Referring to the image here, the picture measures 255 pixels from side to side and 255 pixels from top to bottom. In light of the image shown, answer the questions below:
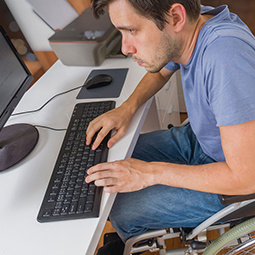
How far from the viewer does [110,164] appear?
706mm

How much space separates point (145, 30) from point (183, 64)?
20 cm

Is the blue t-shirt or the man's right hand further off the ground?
the blue t-shirt

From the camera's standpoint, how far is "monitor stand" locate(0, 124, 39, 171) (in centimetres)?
80

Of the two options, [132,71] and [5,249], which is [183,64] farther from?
[5,249]

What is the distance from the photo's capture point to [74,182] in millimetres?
683

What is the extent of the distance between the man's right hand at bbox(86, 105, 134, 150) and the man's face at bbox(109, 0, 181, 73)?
0.61 feet

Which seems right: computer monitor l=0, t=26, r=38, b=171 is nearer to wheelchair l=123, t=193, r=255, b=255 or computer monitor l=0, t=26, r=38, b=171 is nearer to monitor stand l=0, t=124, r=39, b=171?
monitor stand l=0, t=124, r=39, b=171

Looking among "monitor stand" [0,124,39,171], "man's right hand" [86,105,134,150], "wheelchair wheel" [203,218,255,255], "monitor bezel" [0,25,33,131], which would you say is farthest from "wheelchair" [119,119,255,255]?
"monitor bezel" [0,25,33,131]

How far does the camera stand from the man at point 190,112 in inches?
22.4

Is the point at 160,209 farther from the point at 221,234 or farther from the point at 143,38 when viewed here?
the point at 143,38

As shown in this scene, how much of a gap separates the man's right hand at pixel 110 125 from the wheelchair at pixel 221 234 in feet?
1.14

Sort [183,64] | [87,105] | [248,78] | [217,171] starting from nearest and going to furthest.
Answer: [248,78]
[217,171]
[183,64]
[87,105]

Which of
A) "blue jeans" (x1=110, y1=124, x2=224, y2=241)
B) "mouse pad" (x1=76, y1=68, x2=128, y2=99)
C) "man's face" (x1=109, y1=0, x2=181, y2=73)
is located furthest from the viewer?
"mouse pad" (x1=76, y1=68, x2=128, y2=99)

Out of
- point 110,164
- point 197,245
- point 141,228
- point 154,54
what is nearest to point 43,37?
point 154,54
